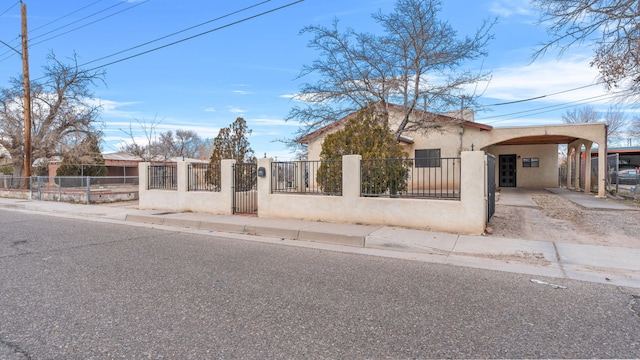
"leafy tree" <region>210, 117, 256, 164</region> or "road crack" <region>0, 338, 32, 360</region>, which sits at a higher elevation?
"leafy tree" <region>210, 117, 256, 164</region>

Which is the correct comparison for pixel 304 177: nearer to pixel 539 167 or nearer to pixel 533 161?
pixel 533 161

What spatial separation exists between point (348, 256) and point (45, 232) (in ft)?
26.9

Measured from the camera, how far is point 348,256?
704 centimetres

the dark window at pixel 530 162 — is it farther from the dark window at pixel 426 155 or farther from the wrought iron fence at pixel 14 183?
the wrought iron fence at pixel 14 183

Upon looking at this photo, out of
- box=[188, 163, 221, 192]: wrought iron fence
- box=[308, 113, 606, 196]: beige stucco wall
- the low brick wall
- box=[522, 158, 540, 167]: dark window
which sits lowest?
the low brick wall

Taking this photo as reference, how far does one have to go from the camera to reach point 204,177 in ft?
43.1

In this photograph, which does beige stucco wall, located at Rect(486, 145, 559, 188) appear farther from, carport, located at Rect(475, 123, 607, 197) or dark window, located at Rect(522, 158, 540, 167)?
dark window, located at Rect(522, 158, 540, 167)

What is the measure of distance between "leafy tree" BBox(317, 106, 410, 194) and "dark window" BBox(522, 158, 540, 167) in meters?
15.8

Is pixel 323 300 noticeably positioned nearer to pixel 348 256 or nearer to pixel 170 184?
pixel 348 256

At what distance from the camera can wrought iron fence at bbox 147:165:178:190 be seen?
13766 mm

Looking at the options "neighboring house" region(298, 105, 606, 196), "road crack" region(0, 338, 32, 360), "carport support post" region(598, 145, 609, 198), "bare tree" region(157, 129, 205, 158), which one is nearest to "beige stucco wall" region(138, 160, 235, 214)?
"neighboring house" region(298, 105, 606, 196)

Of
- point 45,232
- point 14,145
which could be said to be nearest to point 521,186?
point 45,232

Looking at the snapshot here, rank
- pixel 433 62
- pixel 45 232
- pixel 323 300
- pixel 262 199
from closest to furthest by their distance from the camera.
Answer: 1. pixel 323 300
2. pixel 45 232
3. pixel 262 199
4. pixel 433 62

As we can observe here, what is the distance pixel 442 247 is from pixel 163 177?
10882mm
